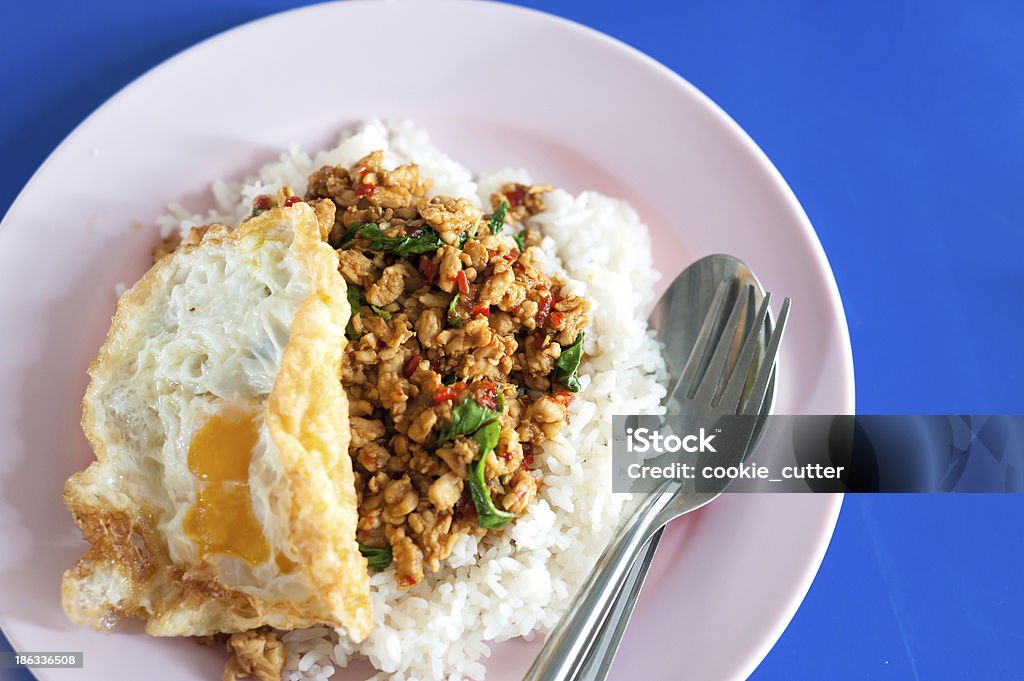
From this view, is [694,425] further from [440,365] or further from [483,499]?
[440,365]

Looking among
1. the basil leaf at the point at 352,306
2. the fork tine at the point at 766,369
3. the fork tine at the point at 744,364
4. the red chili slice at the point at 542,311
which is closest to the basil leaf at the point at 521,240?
the red chili slice at the point at 542,311

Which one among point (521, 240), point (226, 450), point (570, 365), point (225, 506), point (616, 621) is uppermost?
point (521, 240)

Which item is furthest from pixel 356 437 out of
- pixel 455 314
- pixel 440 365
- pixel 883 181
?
pixel 883 181

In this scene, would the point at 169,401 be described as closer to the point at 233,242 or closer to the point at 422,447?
the point at 233,242

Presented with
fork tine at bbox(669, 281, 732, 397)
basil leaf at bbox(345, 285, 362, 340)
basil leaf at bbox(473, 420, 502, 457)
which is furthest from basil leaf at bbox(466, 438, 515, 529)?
fork tine at bbox(669, 281, 732, 397)

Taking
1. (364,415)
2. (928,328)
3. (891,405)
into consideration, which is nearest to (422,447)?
(364,415)

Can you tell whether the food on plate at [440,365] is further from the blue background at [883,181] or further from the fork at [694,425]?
the blue background at [883,181]
